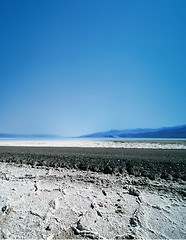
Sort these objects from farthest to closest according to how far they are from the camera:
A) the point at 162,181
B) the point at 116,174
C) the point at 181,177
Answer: the point at 116,174 → the point at 181,177 → the point at 162,181

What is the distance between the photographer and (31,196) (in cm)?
346

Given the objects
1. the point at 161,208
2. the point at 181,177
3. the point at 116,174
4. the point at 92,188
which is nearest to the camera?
the point at 161,208

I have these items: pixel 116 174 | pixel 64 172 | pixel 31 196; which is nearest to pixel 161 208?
pixel 116 174

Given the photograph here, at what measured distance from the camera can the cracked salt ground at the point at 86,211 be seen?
87.4 inches

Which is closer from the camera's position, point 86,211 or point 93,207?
point 86,211

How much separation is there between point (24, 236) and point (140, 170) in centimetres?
425

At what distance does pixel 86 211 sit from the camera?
110 inches

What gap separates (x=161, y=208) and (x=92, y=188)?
5.77 feet

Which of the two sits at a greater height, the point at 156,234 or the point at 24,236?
the point at 24,236

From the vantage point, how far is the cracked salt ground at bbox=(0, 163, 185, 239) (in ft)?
7.29

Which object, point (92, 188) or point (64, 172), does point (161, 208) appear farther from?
point (64, 172)

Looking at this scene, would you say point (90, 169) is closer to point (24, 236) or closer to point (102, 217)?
point (102, 217)

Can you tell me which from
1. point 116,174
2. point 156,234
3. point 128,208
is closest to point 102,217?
point 128,208

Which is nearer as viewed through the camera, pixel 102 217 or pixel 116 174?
pixel 102 217
